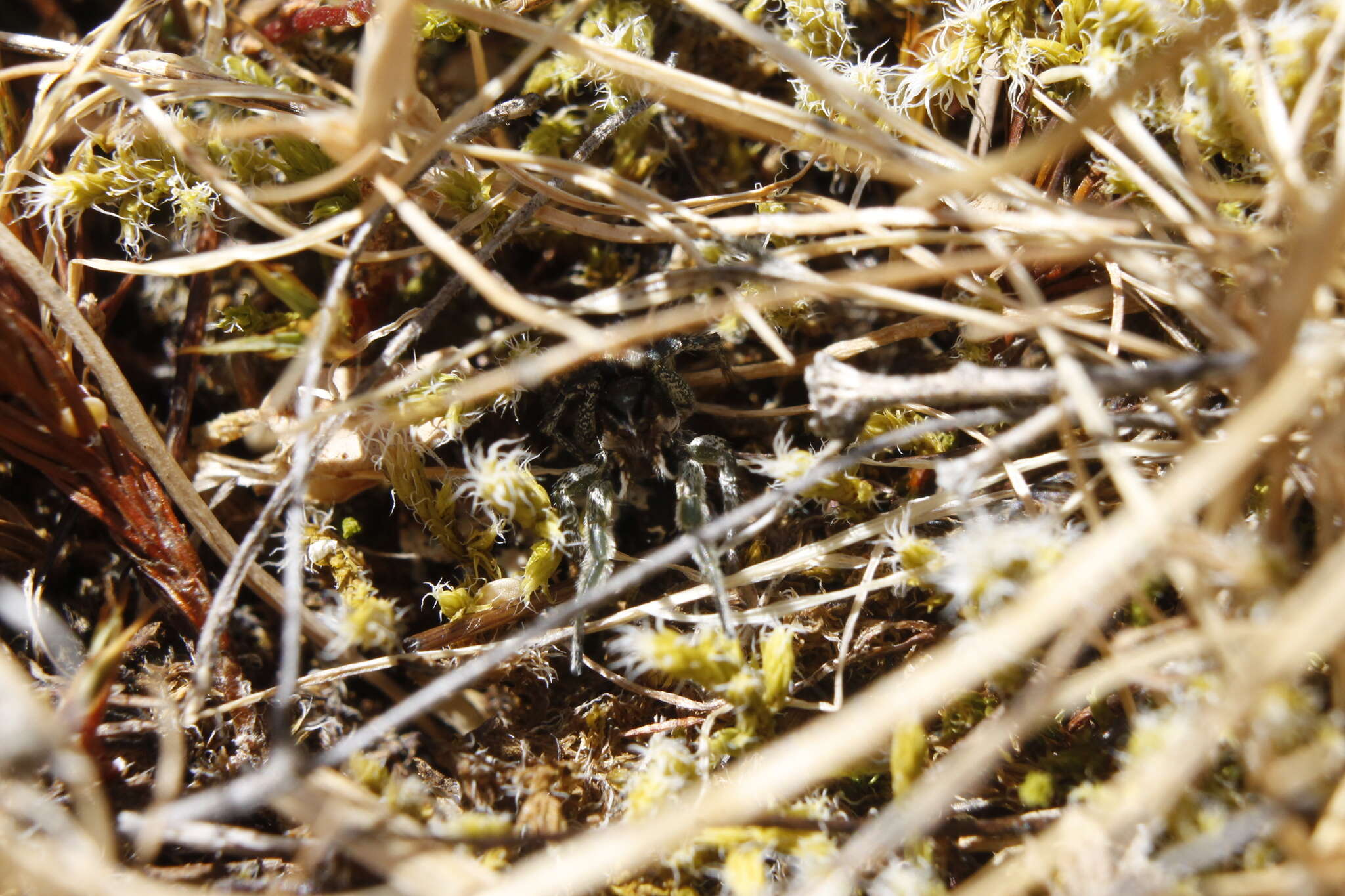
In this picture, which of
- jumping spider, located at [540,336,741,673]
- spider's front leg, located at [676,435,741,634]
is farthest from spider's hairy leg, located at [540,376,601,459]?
spider's front leg, located at [676,435,741,634]

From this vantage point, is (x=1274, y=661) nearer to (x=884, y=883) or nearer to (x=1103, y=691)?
(x=1103, y=691)

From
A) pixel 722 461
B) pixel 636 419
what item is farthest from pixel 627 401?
pixel 722 461

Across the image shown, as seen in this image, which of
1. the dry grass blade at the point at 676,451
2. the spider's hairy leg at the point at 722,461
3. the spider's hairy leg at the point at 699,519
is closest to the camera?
the dry grass blade at the point at 676,451

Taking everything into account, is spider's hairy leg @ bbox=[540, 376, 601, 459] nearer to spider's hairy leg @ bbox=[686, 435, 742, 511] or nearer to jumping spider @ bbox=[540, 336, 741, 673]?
jumping spider @ bbox=[540, 336, 741, 673]

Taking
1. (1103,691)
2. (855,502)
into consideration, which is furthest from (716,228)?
(1103,691)

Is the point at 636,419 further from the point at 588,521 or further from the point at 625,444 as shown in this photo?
the point at 588,521

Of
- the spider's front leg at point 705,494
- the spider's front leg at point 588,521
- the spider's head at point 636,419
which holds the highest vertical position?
the spider's head at point 636,419

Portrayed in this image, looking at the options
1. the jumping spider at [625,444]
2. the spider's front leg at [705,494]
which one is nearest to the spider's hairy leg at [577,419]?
the jumping spider at [625,444]

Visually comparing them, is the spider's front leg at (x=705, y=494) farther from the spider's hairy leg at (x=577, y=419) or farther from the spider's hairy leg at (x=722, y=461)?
the spider's hairy leg at (x=577, y=419)
